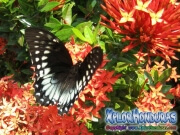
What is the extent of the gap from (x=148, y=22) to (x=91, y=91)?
390 mm

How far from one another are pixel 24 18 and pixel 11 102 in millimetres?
534

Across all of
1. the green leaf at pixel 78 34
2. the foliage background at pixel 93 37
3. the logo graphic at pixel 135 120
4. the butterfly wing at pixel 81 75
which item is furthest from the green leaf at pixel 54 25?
the logo graphic at pixel 135 120

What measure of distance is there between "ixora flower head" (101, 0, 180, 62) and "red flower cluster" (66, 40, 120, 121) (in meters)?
0.15

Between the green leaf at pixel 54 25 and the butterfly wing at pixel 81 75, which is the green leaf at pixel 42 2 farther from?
the butterfly wing at pixel 81 75

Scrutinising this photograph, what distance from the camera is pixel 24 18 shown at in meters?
1.84

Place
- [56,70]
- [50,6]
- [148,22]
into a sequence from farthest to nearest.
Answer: [50,6]
[56,70]
[148,22]

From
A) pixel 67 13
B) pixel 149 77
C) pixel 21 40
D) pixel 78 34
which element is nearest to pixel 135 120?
pixel 149 77

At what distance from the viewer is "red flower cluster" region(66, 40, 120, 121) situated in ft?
4.78

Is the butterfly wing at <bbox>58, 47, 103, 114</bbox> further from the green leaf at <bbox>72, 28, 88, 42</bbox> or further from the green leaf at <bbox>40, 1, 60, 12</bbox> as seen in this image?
the green leaf at <bbox>40, 1, 60, 12</bbox>

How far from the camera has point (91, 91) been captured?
1444mm

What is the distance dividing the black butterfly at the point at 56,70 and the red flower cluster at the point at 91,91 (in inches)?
1.4

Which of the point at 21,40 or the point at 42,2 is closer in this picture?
the point at 42,2

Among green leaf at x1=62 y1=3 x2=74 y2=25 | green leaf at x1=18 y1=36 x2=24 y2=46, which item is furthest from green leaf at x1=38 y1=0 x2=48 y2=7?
green leaf at x1=18 y1=36 x2=24 y2=46

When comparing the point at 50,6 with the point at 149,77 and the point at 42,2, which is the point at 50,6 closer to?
the point at 42,2
